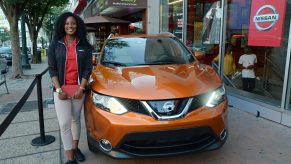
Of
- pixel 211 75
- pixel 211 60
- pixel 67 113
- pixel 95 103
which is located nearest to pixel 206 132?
pixel 211 75

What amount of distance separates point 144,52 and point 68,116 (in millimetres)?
1653

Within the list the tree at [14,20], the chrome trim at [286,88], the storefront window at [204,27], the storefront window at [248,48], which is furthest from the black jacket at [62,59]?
the tree at [14,20]

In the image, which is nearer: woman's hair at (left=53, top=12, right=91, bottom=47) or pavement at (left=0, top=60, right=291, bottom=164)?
woman's hair at (left=53, top=12, right=91, bottom=47)

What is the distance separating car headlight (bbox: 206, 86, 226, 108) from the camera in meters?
3.25

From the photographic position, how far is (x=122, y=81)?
337 cm

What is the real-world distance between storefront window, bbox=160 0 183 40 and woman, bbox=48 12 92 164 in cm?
723

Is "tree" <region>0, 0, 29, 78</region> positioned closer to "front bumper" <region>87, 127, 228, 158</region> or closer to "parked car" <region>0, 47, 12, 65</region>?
"parked car" <region>0, 47, 12, 65</region>

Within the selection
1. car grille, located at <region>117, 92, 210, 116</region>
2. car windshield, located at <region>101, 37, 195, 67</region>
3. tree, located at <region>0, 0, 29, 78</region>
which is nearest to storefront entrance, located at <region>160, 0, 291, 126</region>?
car windshield, located at <region>101, 37, 195, 67</region>

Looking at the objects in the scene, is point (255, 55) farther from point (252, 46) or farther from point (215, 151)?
point (215, 151)

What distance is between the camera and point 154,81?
3309 mm

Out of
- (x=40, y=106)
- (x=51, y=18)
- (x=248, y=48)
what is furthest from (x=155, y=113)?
(x=51, y=18)

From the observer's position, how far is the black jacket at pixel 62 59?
132 inches

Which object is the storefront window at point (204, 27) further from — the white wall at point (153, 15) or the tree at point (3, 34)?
the tree at point (3, 34)

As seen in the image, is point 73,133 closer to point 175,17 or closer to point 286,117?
point 286,117
